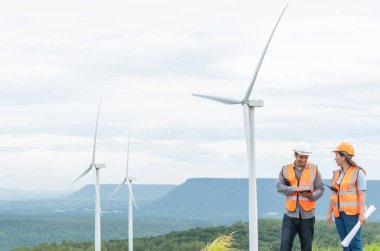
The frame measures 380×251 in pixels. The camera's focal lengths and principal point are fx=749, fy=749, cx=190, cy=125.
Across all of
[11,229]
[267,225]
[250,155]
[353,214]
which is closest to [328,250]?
[250,155]

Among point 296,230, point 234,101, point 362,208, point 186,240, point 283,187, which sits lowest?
point 186,240

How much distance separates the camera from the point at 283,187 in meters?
13.5

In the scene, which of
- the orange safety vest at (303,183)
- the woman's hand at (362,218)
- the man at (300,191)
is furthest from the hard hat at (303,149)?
the woman's hand at (362,218)

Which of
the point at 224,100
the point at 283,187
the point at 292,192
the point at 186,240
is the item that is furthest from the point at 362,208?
the point at 186,240

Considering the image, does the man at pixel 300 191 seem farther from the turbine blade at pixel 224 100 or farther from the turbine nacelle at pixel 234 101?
the turbine blade at pixel 224 100

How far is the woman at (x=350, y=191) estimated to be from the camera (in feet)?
44.2

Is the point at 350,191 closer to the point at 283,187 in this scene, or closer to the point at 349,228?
the point at 349,228

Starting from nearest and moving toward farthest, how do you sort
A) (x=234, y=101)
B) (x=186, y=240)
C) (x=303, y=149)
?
(x=303, y=149), (x=234, y=101), (x=186, y=240)

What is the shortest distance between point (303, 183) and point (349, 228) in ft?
3.90

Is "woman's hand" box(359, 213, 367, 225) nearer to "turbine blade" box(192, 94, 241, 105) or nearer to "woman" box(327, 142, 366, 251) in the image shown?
"woman" box(327, 142, 366, 251)

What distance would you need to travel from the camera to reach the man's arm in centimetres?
1348

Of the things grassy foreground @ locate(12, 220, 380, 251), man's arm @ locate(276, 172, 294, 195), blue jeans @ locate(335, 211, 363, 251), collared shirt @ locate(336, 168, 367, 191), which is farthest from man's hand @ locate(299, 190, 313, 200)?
grassy foreground @ locate(12, 220, 380, 251)

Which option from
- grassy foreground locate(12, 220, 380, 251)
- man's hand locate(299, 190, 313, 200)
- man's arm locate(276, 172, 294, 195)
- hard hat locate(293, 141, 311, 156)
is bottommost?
grassy foreground locate(12, 220, 380, 251)

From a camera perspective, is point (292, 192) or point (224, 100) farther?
point (224, 100)
